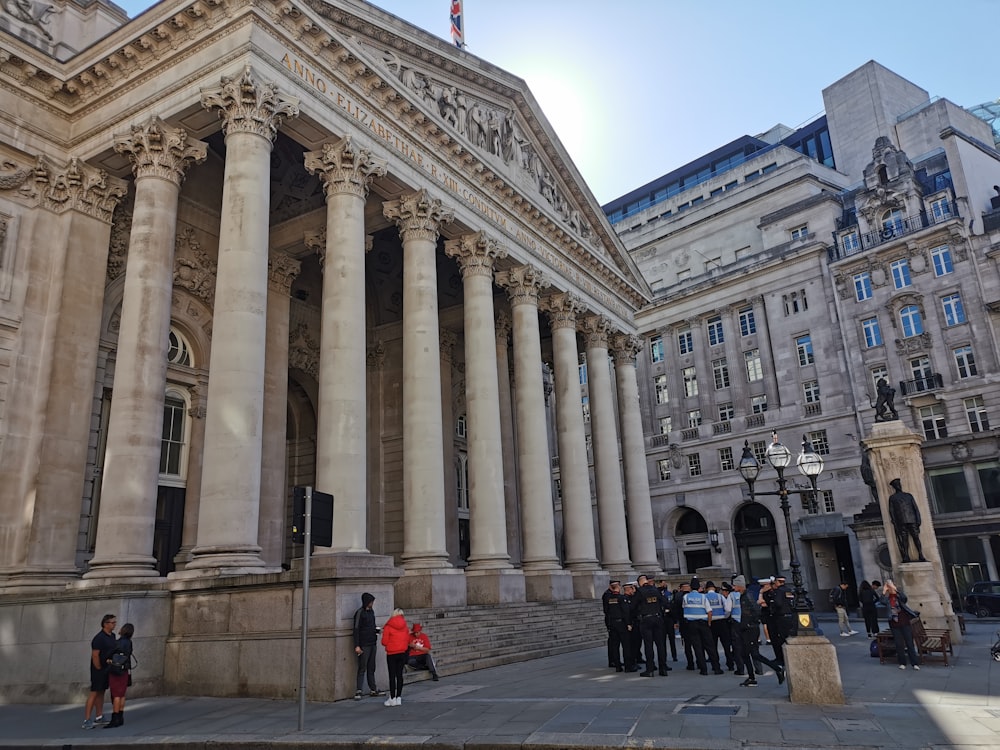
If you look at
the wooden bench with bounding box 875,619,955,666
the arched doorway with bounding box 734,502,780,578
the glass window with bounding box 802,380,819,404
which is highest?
the glass window with bounding box 802,380,819,404

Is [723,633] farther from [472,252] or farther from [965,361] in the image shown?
[965,361]

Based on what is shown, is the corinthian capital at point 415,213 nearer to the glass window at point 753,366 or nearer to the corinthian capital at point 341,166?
the corinthian capital at point 341,166

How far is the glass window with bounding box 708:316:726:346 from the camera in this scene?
57.1 meters

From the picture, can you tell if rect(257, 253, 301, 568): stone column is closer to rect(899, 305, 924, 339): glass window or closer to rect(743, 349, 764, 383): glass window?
rect(743, 349, 764, 383): glass window

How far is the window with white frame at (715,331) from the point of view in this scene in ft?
187

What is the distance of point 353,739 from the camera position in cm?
944

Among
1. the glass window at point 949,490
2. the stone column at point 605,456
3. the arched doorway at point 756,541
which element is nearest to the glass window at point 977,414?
the glass window at point 949,490

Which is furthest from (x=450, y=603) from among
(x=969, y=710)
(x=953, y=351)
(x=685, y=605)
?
(x=953, y=351)

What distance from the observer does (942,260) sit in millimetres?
45688

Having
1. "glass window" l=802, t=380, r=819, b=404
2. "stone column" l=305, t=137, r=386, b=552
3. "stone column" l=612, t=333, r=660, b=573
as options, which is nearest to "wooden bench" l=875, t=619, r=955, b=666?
"stone column" l=305, t=137, r=386, b=552

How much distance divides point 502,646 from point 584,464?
11.2 metres

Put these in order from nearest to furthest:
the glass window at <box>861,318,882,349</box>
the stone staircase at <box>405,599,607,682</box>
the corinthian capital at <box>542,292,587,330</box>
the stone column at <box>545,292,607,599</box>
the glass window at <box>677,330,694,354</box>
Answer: the stone staircase at <box>405,599,607,682</box> → the stone column at <box>545,292,607,599</box> → the corinthian capital at <box>542,292,587,330</box> → the glass window at <box>861,318,882,349</box> → the glass window at <box>677,330,694,354</box>

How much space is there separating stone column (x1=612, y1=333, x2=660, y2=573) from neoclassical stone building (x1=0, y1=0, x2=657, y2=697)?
5.74m

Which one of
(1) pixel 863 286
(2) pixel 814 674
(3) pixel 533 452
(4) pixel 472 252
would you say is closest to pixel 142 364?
(4) pixel 472 252
